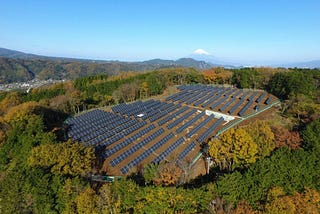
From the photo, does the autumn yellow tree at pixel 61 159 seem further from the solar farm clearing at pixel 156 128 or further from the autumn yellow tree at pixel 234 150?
the autumn yellow tree at pixel 234 150

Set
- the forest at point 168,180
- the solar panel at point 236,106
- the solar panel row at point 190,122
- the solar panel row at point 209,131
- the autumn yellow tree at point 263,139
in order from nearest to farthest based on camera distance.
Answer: the forest at point 168,180, the autumn yellow tree at point 263,139, the solar panel row at point 209,131, the solar panel row at point 190,122, the solar panel at point 236,106

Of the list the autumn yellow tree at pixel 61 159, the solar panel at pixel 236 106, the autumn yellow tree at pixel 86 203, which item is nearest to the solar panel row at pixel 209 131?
the solar panel at pixel 236 106

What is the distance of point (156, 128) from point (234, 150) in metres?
17.8

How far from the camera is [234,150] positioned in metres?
25.0

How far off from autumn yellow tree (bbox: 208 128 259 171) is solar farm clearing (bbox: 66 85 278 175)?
4.33 meters

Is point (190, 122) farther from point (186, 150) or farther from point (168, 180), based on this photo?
point (168, 180)

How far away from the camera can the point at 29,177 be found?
18.3 metres

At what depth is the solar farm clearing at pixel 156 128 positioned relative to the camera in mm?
29297

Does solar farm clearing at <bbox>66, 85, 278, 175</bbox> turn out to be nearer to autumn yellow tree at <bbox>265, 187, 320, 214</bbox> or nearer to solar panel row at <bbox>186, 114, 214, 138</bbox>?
solar panel row at <bbox>186, 114, 214, 138</bbox>

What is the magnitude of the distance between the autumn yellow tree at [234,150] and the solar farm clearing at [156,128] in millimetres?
4328

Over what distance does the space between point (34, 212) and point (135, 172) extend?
11050 mm

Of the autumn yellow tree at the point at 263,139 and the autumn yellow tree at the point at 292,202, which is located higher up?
the autumn yellow tree at the point at 263,139

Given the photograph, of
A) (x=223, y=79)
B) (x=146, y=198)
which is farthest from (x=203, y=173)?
(x=223, y=79)

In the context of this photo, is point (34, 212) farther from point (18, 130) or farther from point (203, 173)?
point (203, 173)
